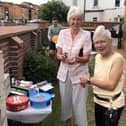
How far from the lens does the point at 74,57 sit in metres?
3.89

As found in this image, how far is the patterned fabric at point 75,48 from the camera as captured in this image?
12.9 ft

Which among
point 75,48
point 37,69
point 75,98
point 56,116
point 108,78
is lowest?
point 56,116

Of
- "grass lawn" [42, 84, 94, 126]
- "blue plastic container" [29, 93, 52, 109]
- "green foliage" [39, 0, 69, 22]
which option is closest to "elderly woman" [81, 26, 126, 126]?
"blue plastic container" [29, 93, 52, 109]

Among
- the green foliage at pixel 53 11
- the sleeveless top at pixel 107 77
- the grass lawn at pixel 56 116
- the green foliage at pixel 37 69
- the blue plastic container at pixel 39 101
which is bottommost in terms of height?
the grass lawn at pixel 56 116

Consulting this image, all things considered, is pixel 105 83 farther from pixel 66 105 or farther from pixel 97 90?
pixel 66 105

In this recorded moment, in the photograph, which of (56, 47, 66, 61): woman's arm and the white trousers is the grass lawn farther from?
(56, 47, 66, 61): woman's arm

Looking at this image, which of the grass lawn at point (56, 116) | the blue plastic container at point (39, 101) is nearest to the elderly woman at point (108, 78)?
the blue plastic container at point (39, 101)

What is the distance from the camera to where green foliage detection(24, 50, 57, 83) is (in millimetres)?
6840

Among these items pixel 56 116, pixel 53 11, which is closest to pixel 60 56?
pixel 56 116

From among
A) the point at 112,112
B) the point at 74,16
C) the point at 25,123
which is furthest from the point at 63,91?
the point at 112,112

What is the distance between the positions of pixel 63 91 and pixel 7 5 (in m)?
60.6

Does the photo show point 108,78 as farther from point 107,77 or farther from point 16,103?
point 16,103

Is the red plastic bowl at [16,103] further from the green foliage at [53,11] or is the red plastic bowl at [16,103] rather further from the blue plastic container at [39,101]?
the green foliage at [53,11]

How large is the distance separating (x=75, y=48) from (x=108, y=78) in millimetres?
1203
